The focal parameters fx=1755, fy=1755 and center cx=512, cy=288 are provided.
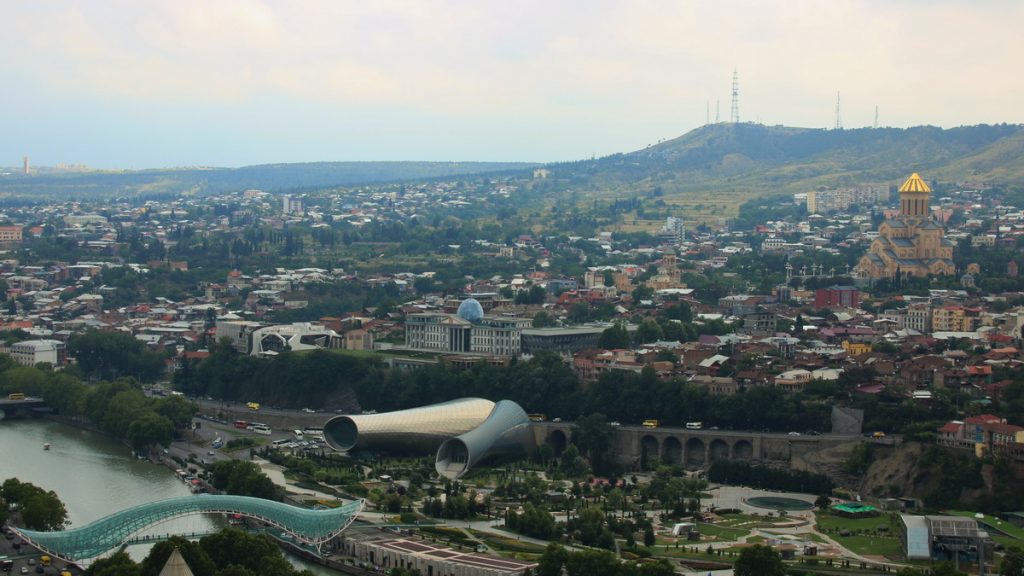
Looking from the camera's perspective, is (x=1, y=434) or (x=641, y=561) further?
(x=1, y=434)

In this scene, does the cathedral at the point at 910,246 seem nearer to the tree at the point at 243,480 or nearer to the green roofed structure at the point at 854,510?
the green roofed structure at the point at 854,510

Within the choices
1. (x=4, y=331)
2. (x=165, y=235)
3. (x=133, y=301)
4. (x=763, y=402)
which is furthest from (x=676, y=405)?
(x=165, y=235)

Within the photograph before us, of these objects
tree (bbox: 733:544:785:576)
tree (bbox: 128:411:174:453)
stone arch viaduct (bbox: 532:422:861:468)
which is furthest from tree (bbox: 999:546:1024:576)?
tree (bbox: 128:411:174:453)

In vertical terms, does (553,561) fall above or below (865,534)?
above

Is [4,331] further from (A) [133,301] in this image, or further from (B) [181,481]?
(B) [181,481]

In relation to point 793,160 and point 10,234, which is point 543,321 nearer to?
point 10,234

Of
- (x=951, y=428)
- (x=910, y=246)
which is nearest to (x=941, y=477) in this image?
(x=951, y=428)

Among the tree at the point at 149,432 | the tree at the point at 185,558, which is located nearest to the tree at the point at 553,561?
the tree at the point at 185,558
